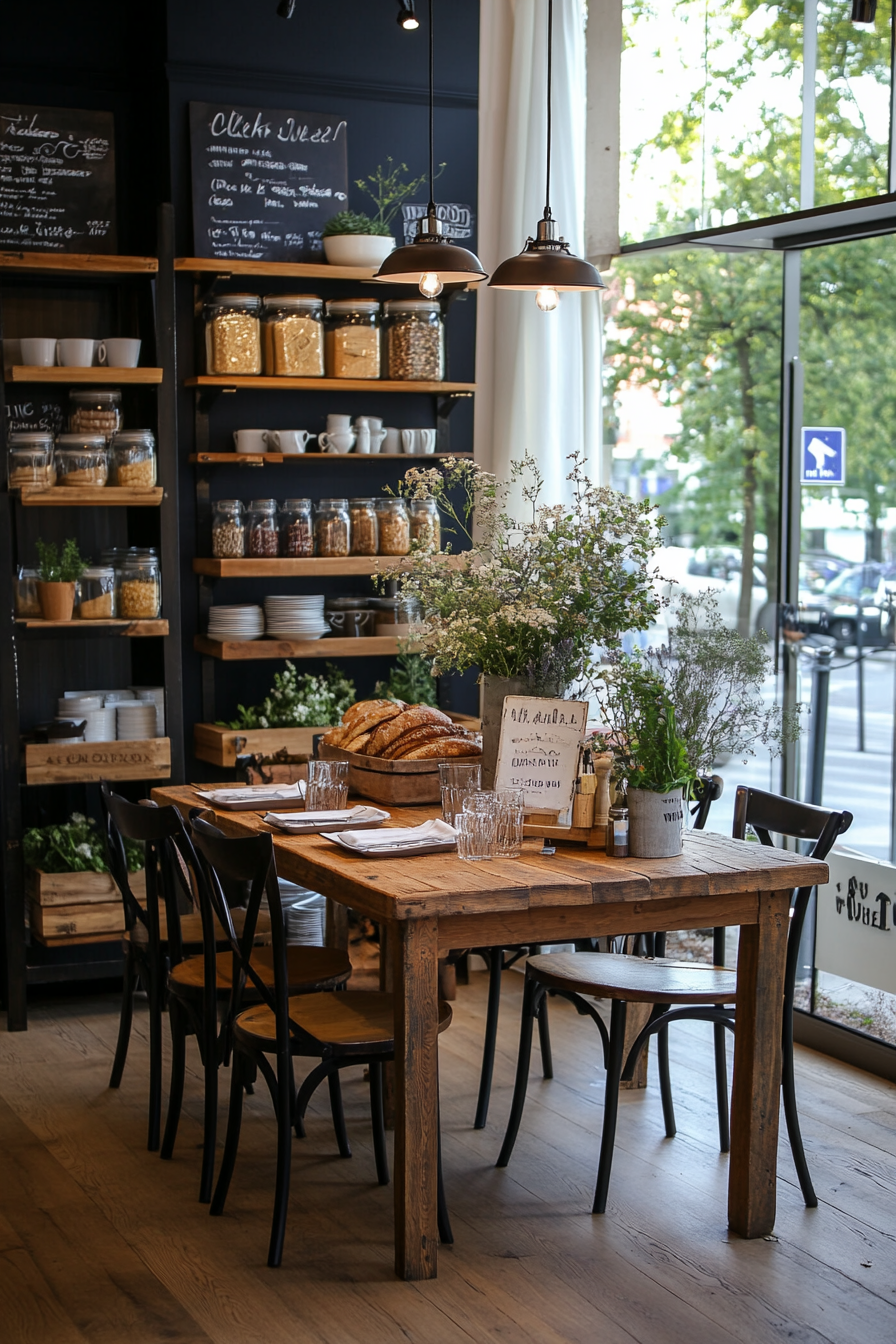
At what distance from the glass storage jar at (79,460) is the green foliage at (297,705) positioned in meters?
0.88

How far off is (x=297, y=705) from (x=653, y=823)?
2.04 meters

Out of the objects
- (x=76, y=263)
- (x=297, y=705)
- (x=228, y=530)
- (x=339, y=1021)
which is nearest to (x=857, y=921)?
(x=339, y=1021)

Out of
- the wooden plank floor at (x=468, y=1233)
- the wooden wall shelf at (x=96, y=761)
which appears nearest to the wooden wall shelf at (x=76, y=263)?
the wooden wall shelf at (x=96, y=761)

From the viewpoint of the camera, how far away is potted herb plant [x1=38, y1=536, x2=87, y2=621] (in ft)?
14.8

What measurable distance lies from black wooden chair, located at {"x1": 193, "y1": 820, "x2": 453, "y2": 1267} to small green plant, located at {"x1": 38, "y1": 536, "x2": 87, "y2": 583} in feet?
5.48

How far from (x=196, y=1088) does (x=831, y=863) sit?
1880 mm

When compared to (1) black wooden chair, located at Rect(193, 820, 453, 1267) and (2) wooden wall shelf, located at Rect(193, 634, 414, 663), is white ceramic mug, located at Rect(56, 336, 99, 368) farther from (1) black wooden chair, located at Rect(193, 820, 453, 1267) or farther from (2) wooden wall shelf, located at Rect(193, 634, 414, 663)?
(1) black wooden chair, located at Rect(193, 820, 453, 1267)

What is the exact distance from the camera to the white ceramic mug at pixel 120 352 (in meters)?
4.59

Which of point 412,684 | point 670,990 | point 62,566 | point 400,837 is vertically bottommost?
point 670,990

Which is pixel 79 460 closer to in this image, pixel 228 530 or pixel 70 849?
pixel 228 530

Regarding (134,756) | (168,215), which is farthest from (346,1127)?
(168,215)

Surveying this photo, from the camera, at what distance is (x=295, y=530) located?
481 centimetres

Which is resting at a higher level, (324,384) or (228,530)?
(324,384)

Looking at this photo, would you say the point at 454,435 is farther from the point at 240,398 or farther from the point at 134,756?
the point at 134,756
